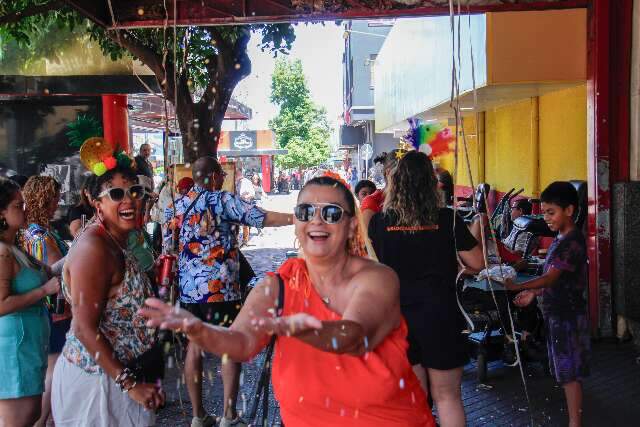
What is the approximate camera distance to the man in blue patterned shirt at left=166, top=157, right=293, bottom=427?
537cm

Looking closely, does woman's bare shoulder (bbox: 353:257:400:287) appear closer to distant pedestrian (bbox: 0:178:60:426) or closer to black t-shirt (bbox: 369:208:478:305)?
black t-shirt (bbox: 369:208:478:305)

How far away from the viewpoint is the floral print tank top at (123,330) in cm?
304

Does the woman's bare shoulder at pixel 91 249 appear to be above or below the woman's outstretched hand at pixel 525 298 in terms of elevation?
above

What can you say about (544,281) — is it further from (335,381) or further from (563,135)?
(563,135)

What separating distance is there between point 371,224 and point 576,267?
139 cm

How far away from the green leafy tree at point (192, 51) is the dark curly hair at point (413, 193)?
545cm

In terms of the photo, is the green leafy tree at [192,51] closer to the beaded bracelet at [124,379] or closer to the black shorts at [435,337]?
the black shorts at [435,337]

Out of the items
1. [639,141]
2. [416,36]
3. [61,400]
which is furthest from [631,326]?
[416,36]

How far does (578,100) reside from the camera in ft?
33.8

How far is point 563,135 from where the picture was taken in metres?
11.0

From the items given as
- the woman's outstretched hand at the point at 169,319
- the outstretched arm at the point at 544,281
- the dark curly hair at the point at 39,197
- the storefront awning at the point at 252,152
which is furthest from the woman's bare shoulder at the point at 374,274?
the storefront awning at the point at 252,152

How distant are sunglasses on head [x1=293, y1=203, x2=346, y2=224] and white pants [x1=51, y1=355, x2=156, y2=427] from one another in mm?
1174

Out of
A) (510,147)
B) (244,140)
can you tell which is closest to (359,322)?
(510,147)

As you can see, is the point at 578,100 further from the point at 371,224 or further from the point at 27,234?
the point at 27,234
